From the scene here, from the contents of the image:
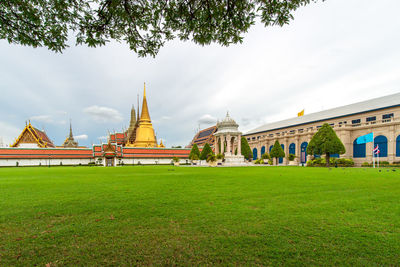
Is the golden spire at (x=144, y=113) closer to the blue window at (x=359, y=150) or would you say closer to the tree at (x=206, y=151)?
the tree at (x=206, y=151)

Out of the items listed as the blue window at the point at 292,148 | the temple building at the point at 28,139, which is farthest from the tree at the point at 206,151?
the temple building at the point at 28,139

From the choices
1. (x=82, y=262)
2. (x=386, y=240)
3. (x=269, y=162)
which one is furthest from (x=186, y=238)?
(x=269, y=162)

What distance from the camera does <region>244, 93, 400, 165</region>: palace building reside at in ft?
98.3

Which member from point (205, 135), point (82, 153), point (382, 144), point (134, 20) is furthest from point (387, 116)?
point (82, 153)

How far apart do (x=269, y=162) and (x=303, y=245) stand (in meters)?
43.3

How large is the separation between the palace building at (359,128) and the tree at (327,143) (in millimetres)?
8293

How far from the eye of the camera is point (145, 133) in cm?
6781

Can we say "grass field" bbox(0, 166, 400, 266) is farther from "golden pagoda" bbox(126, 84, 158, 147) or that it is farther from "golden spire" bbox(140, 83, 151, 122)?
"golden spire" bbox(140, 83, 151, 122)

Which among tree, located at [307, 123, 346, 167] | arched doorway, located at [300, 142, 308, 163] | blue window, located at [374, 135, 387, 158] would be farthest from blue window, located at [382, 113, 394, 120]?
arched doorway, located at [300, 142, 308, 163]

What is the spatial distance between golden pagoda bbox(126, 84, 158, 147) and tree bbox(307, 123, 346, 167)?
49417 mm

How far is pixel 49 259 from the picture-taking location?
2.55m

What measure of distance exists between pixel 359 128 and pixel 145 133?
5691cm

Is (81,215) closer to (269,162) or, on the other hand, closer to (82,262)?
(82,262)

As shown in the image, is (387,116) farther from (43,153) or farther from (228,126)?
(43,153)
